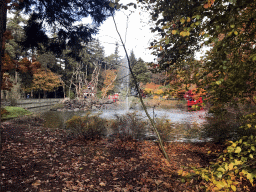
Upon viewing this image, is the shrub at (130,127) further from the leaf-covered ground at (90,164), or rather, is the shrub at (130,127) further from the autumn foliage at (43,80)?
the autumn foliage at (43,80)

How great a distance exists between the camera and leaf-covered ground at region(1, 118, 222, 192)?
9.75ft

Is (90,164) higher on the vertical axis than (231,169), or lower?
lower

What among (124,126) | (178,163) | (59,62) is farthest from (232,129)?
(59,62)

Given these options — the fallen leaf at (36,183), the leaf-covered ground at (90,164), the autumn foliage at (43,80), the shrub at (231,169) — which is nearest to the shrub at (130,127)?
the leaf-covered ground at (90,164)

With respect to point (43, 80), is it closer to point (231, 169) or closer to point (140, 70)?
point (140, 70)

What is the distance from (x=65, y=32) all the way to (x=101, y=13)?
59.3 inches

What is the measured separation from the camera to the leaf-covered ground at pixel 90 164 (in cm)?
297

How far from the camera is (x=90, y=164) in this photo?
3.87m

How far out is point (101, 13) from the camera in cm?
577

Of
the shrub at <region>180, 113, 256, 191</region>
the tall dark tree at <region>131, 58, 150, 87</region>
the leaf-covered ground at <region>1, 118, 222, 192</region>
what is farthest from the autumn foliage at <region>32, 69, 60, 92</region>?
the shrub at <region>180, 113, 256, 191</region>

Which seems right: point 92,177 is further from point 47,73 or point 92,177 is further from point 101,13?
point 47,73

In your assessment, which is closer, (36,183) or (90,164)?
(36,183)

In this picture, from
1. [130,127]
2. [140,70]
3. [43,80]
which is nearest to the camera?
[130,127]

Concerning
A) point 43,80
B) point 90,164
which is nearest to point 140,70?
point 90,164
